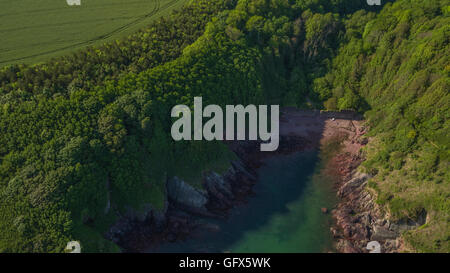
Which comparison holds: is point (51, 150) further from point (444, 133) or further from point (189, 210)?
point (444, 133)

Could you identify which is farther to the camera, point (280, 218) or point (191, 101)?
point (191, 101)

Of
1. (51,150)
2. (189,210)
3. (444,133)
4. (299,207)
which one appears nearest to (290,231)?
(299,207)

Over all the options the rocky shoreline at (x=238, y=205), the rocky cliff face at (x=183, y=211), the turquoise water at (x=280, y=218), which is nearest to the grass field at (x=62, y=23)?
the rocky cliff face at (x=183, y=211)

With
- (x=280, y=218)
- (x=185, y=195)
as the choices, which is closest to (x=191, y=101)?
(x=185, y=195)

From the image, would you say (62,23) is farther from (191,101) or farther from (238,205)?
(238,205)

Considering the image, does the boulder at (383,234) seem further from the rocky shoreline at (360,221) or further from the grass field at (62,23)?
the grass field at (62,23)
